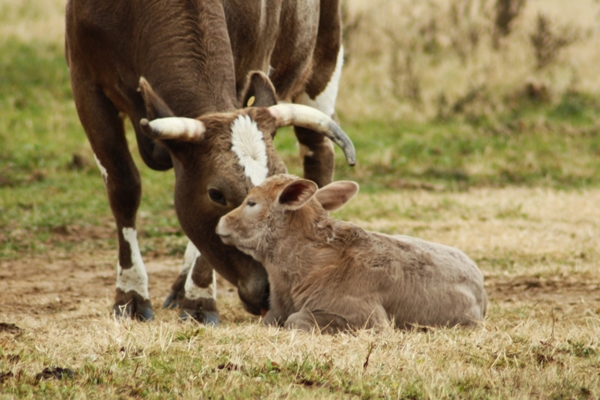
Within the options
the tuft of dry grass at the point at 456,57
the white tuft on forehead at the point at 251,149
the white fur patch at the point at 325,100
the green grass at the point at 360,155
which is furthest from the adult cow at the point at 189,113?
the tuft of dry grass at the point at 456,57

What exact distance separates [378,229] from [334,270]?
3958 millimetres

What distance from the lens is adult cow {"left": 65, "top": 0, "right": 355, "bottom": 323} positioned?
4.84 meters

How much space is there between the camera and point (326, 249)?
5004mm

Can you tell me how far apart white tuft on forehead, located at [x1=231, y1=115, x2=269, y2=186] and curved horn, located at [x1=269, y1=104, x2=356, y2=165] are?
22cm

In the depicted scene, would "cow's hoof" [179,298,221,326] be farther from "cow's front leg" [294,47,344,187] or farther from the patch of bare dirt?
"cow's front leg" [294,47,344,187]

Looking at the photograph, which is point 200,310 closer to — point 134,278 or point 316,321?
point 134,278

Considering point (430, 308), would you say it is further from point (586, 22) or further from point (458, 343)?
point (586, 22)

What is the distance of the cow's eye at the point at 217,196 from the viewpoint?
490 centimetres

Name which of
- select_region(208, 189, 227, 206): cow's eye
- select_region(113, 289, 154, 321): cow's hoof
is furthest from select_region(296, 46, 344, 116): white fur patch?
select_region(208, 189, 227, 206): cow's eye

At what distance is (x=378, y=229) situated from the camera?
28.9 feet

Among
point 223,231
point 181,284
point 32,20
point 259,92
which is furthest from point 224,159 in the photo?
point 32,20

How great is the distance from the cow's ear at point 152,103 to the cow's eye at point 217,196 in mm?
529

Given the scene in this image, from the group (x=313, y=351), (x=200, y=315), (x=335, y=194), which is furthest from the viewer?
(x=200, y=315)

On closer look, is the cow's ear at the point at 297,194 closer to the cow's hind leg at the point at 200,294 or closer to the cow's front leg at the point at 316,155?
the cow's hind leg at the point at 200,294
